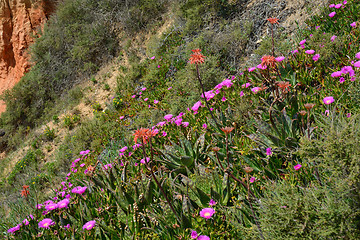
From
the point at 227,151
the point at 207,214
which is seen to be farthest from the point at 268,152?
the point at 207,214

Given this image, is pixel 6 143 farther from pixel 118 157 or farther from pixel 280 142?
pixel 280 142

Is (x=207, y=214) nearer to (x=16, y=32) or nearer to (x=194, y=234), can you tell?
(x=194, y=234)

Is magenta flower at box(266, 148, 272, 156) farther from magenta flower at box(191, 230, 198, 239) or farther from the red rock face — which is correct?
the red rock face

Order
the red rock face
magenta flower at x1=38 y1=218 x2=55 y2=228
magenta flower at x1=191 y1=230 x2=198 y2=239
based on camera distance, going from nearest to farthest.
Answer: magenta flower at x1=191 y1=230 x2=198 y2=239 → magenta flower at x1=38 y1=218 x2=55 y2=228 → the red rock face

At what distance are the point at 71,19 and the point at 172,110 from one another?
969cm

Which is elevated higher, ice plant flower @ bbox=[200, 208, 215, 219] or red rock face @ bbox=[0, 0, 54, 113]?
red rock face @ bbox=[0, 0, 54, 113]

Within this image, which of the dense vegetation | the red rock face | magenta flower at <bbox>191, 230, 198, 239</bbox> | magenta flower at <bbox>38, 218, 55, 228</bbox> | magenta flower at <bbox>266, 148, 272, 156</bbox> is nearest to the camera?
the dense vegetation

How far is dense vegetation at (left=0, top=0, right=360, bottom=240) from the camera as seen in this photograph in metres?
1.67

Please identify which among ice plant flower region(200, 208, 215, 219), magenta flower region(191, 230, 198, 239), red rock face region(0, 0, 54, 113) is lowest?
magenta flower region(191, 230, 198, 239)

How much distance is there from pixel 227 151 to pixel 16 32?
1777 centimetres

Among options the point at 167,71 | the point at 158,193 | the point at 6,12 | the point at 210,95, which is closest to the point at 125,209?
the point at 158,193

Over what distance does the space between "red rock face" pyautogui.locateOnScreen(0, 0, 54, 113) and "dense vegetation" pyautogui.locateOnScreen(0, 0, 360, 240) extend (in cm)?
1017

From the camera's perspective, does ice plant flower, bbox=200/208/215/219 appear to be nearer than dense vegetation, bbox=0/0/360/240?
No

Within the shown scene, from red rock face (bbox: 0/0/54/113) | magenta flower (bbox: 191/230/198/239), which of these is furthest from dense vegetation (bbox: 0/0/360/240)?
red rock face (bbox: 0/0/54/113)
